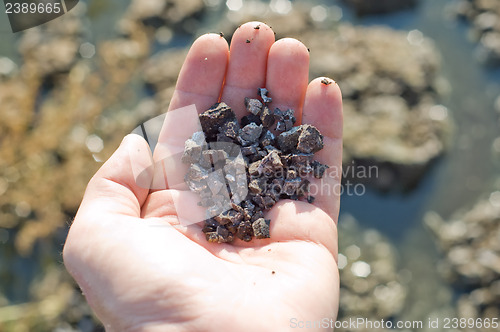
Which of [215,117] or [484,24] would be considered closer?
[215,117]

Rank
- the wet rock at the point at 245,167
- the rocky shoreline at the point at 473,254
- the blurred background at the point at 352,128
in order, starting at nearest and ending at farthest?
1. the wet rock at the point at 245,167
2. the rocky shoreline at the point at 473,254
3. the blurred background at the point at 352,128

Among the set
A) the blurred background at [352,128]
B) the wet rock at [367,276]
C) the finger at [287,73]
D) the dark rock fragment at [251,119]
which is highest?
the finger at [287,73]

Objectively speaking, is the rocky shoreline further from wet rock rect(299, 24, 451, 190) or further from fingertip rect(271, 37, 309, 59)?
fingertip rect(271, 37, 309, 59)

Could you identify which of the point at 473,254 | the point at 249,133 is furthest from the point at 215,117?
the point at 473,254

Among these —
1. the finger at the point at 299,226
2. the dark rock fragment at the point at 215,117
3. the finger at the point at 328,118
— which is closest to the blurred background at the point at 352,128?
the finger at the point at 328,118

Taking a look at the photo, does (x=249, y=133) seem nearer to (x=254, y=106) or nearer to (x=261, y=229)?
(x=254, y=106)

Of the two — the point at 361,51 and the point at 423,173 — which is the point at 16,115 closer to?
the point at 361,51

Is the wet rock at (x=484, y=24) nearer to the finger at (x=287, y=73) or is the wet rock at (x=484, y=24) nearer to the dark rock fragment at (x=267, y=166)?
the finger at (x=287, y=73)
